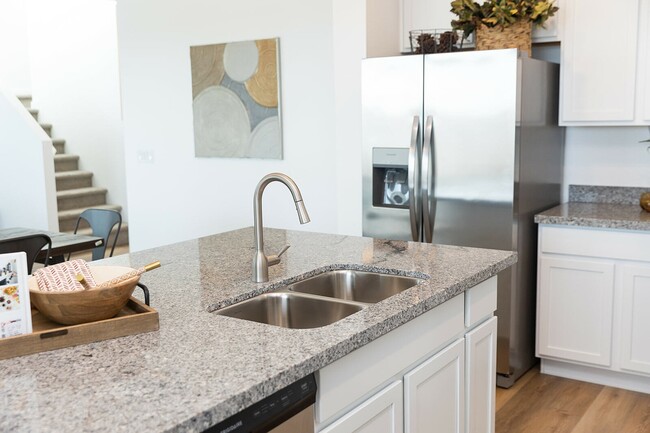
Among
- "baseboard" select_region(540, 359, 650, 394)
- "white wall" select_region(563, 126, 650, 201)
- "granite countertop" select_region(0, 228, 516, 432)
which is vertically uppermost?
"white wall" select_region(563, 126, 650, 201)

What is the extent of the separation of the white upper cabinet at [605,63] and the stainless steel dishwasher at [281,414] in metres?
2.78

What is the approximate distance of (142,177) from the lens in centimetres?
578

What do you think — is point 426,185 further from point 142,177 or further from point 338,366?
point 142,177

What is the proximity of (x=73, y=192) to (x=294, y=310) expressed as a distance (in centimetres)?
620

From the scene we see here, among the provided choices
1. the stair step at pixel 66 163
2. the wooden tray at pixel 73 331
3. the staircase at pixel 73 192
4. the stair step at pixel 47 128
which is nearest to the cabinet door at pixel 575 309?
the wooden tray at pixel 73 331

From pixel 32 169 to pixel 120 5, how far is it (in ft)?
6.60

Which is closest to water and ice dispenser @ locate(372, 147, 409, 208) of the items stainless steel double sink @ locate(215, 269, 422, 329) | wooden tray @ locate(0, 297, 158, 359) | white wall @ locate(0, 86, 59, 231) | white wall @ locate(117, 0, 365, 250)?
white wall @ locate(117, 0, 365, 250)

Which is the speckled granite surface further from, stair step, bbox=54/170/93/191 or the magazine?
stair step, bbox=54/170/93/191

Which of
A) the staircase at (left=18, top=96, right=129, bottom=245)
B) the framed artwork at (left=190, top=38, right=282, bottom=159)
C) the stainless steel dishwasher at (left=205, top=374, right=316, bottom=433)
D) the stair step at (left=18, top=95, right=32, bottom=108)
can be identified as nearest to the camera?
the stainless steel dishwasher at (left=205, top=374, right=316, bottom=433)

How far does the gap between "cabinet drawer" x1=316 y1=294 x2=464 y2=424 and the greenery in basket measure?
76.8 inches

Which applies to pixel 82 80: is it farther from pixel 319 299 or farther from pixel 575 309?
pixel 319 299

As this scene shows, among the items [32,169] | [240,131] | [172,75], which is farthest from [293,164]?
[32,169]

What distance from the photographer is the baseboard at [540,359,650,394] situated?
12.2ft

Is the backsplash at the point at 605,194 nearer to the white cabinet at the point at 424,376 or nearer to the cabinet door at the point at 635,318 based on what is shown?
the cabinet door at the point at 635,318
